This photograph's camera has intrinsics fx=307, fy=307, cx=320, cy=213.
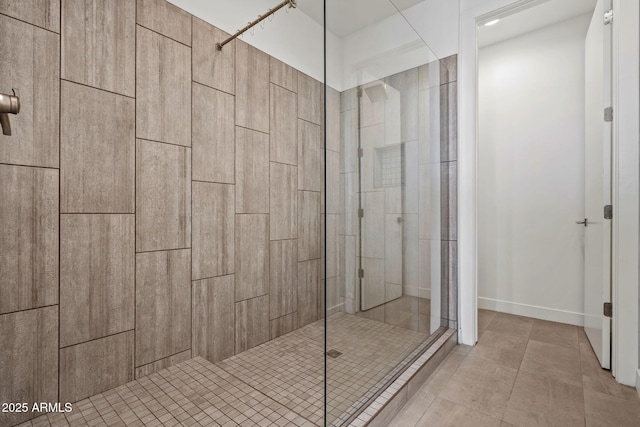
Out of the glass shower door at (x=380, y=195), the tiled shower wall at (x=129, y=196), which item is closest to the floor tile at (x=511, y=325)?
the glass shower door at (x=380, y=195)

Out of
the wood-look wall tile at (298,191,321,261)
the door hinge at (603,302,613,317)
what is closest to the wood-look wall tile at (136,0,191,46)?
the wood-look wall tile at (298,191,321,261)

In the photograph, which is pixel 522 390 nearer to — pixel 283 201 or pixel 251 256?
pixel 251 256

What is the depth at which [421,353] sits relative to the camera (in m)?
1.82

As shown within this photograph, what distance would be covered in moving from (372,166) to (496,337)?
1805mm

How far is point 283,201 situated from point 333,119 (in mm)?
1169

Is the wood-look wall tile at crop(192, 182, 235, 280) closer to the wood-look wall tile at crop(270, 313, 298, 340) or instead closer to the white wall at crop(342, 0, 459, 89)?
the wood-look wall tile at crop(270, 313, 298, 340)

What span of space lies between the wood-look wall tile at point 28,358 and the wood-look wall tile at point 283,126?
1528 mm

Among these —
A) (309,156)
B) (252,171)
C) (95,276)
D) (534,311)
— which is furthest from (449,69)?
(95,276)

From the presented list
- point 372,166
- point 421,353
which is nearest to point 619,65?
point 372,166

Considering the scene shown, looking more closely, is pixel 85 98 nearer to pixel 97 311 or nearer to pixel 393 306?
pixel 97 311

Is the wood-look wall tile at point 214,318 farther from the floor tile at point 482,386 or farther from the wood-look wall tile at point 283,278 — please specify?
the floor tile at point 482,386

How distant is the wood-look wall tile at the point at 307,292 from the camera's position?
244 centimetres

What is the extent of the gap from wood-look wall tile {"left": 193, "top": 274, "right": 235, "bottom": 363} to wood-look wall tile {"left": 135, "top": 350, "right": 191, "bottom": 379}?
0.06 m

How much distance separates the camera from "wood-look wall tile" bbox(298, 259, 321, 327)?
2.44m
